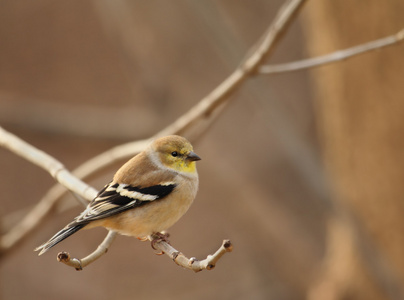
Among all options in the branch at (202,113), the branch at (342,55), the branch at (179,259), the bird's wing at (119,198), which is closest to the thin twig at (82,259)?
the branch at (179,259)

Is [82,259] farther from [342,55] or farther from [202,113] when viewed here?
[342,55]

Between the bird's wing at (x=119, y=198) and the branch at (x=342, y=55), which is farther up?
the branch at (x=342, y=55)

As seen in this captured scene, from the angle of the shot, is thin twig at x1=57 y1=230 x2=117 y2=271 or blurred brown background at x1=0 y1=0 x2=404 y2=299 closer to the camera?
thin twig at x1=57 y1=230 x2=117 y2=271

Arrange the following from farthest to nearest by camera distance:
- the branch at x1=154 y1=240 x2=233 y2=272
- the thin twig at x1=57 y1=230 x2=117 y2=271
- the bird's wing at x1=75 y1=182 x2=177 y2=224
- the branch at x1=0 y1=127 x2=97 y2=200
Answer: the branch at x1=0 y1=127 x2=97 y2=200 < the bird's wing at x1=75 y1=182 x2=177 y2=224 < the thin twig at x1=57 y1=230 x2=117 y2=271 < the branch at x1=154 y1=240 x2=233 y2=272

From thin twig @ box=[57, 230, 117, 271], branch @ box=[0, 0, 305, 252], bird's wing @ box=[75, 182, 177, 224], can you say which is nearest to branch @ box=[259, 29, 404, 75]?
branch @ box=[0, 0, 305, 252]

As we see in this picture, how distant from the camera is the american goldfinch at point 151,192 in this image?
142 inches

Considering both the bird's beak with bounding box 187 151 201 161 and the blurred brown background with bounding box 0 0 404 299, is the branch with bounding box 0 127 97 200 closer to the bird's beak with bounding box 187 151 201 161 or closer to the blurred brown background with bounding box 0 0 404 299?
the bird's beak with bounding box 187 151 201 161

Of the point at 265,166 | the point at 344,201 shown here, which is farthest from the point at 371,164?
Result: the point at 265,166

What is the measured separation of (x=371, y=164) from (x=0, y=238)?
4.31 m

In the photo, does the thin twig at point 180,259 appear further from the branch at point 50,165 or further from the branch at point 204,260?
the branch at point 50,165

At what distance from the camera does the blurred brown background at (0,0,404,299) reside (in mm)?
6816

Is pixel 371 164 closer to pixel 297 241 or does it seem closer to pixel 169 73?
pixel 297 241

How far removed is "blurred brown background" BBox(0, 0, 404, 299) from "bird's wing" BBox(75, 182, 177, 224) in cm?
234

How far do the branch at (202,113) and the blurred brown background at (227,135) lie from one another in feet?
0.97
